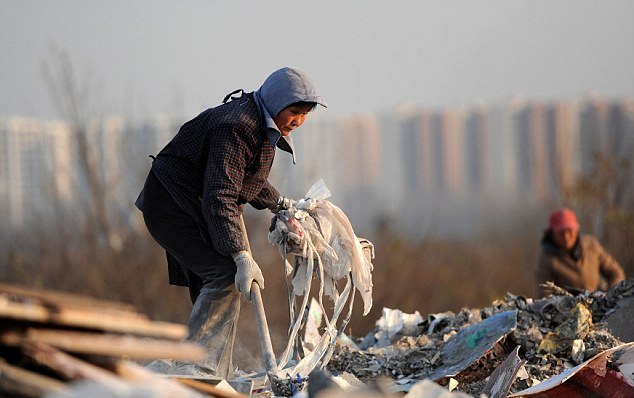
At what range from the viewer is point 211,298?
17.1 feet

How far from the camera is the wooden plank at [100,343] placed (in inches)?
114

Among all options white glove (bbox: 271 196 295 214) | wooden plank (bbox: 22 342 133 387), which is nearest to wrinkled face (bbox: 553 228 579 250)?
white glove (bbox: 271 196 295 214)

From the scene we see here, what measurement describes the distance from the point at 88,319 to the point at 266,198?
2.69 m

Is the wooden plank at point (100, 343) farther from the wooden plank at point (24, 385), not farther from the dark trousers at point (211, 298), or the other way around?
the dark trousers at point (211, 298)

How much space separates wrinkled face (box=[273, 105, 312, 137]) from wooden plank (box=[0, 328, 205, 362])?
7.34 feet

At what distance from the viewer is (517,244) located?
105 feet

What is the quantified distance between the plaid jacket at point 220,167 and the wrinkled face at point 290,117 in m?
0.10

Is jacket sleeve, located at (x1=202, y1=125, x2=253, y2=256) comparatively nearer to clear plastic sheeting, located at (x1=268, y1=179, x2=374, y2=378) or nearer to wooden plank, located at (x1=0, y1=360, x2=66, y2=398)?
clear plastic sheeting, located at (x1=268, y1=179, x2=374, y2=378)

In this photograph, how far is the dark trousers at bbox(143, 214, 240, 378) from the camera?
Result: 204 inches

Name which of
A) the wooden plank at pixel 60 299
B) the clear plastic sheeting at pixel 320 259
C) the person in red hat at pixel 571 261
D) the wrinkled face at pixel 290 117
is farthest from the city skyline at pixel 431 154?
the wooden plank at pixel 60 299

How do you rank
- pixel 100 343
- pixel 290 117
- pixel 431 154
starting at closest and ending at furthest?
pixel 100 343, pixel 290 117, pixel 431 154

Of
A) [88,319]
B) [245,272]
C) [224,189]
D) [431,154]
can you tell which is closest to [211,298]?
[245,272]

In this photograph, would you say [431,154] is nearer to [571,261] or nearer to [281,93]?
[571,261]

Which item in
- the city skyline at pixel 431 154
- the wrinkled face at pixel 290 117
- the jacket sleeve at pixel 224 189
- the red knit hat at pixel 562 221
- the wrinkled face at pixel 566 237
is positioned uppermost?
the wrinkled face at pixel 290 117
